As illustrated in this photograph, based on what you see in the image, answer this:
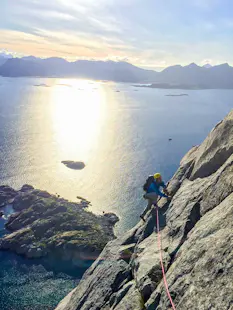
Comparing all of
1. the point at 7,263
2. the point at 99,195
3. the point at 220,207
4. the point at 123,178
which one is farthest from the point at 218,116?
the point at 220,207

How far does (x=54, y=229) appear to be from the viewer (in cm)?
6762

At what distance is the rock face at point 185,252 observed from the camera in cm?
1104

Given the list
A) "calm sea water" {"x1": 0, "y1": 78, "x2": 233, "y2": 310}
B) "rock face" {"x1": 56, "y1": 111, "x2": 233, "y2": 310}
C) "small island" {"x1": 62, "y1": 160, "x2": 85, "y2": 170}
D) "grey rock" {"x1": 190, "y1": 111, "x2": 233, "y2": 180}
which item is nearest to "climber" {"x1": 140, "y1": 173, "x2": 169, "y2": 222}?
"rock face" {"x1": 56, "y1": 111, "x2": 233, "y2": 310}

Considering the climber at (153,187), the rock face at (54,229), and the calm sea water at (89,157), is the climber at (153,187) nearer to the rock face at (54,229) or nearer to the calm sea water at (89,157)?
the calm sea water at (89,157)

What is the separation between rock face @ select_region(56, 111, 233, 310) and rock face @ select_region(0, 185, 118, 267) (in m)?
38.0

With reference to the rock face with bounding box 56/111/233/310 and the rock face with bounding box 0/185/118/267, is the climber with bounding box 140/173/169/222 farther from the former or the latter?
the rock face with bounding box 0/185/118/267

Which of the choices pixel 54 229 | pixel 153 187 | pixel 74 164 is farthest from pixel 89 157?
pixel 153 187

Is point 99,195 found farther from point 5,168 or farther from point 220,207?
point 220,207

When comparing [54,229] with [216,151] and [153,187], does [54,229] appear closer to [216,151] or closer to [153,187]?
[153,187]

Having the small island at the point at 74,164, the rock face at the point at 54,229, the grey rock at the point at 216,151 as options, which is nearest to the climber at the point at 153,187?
the grey rock at the point at 216,151

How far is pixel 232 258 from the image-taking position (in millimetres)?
10656

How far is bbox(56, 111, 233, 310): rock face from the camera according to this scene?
1104 centimetres

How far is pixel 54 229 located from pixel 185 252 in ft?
191

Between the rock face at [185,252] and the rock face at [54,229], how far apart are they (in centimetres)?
3804
